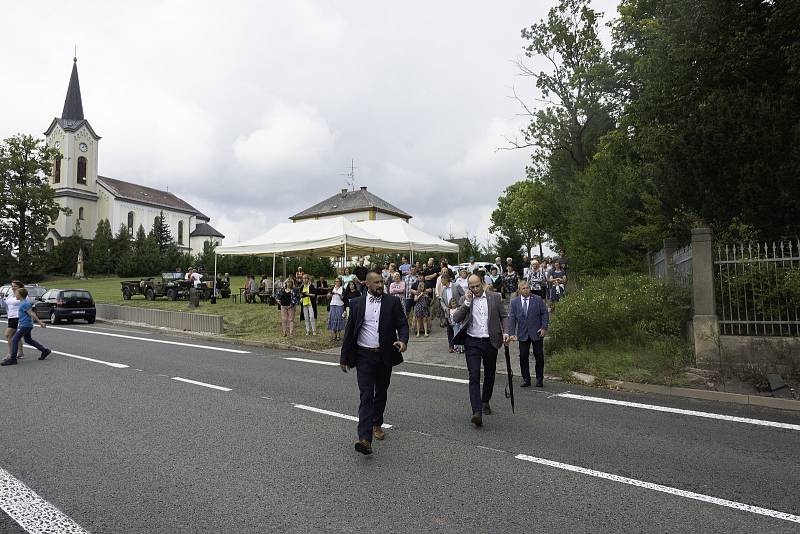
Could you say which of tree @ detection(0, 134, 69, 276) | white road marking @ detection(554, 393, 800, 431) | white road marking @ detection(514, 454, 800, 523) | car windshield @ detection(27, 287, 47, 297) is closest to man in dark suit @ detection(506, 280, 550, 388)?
white road marking @ detection(554, 393, 800, 431)

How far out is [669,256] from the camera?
1254 centimetres

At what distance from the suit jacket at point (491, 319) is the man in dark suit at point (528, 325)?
1.98 meters

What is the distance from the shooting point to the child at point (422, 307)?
47.5 ft

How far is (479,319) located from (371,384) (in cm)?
185

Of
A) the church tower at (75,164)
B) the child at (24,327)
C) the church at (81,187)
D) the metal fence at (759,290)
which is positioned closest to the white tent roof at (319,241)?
the child at (24,327)

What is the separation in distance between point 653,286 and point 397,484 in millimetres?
8331

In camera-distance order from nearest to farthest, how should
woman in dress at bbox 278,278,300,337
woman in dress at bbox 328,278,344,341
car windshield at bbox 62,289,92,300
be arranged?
1. woman in dress at bbox 328,278,344,341
2. woman in dress at bbox 278,278,300,337
3. car windshield at bbox 62,289,92,300

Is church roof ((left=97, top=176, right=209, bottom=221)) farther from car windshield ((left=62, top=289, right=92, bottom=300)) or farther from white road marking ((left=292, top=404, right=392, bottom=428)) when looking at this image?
white road marking ((left=292, top=404, right=392, bottom=428))

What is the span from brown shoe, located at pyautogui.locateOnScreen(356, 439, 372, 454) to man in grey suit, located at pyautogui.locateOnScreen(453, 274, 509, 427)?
1751 mm

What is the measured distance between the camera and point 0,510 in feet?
13.1

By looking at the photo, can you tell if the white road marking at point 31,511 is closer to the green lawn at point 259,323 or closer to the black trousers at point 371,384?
the black trousers at point 371,384

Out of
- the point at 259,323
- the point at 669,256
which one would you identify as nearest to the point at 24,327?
the point at 259,323

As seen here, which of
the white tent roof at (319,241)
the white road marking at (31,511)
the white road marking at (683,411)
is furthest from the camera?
the white tent roof at (319,241)

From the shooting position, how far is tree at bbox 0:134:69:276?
56.1m
